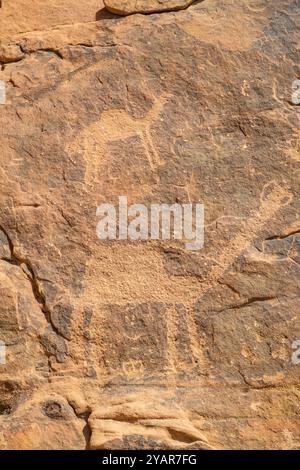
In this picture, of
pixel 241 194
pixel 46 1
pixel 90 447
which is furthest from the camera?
pixel 46 1

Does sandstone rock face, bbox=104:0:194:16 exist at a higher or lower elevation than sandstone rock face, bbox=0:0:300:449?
higher

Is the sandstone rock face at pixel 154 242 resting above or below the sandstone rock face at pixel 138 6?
below

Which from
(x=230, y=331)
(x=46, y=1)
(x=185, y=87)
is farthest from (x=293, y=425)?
(x=46, y=1)

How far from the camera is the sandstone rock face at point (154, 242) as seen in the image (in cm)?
257

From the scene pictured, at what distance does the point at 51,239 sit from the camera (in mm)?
2742

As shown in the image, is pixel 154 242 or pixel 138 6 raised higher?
pixel 138 6

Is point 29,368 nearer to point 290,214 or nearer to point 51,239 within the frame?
point 51,239

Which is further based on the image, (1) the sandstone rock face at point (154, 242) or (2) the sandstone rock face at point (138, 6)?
(2) the sandstone rock face at point (138, 6)

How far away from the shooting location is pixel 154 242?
106 inches

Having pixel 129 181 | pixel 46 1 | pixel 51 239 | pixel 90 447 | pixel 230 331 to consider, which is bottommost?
pixel 90 447

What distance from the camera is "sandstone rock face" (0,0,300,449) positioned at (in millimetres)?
2572

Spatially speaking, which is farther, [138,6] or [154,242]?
[138,6]

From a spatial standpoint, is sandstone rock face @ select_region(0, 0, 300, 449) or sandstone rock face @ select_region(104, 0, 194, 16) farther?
sandstone rock face @ select_region(104, 0, 194, 16)

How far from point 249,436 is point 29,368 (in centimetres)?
82
